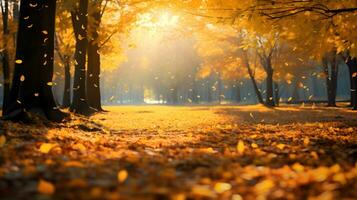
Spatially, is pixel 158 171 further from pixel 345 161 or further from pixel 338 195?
pixel 345 161

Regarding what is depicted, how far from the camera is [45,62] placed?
10094 millimetres

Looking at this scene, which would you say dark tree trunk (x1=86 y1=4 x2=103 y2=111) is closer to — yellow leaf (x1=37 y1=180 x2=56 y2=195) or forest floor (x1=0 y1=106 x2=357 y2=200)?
forest floor (x1=0 y1=106 x2=357 y2=200)

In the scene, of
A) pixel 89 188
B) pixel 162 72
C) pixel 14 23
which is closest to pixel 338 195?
pixel 89 188

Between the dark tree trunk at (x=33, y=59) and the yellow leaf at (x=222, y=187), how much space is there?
707cm

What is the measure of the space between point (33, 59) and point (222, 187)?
Result: 7606mm

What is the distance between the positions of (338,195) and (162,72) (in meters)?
57.3

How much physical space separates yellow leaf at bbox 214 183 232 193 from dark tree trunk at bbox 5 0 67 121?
278 inches

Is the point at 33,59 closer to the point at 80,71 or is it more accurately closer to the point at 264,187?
the point at 264,187

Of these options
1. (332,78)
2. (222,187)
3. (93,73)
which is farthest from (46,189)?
(332,78)

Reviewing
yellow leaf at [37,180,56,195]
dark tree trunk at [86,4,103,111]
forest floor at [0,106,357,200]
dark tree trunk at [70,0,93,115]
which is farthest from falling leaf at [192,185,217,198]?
dark tree trunk at [86,4,103,111]

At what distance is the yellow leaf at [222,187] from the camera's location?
330 cm

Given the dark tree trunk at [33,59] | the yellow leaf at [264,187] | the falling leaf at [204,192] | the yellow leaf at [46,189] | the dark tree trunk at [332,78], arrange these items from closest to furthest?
the yellow leaf at [46,189]
the falling leaf at [204,192]
the yellow leaf at [264,187]
the dark tree trunk at [33,59]
the dark tree trunk at [332,78]

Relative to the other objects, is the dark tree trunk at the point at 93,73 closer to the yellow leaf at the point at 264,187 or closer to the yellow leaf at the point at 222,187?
the yellow leaf at the point at 222,187

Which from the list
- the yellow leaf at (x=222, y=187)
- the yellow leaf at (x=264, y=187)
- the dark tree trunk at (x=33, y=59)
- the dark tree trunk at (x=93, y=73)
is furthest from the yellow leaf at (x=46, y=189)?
the dark tree trunk at (x=93, y=73)
